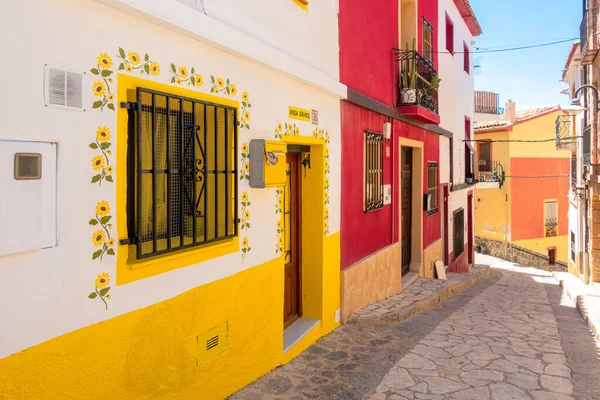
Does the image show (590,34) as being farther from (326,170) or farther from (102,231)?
(102,231)

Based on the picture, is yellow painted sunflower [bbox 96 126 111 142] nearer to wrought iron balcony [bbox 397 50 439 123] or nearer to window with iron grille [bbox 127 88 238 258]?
window with iron grille [bbox 127 88 238 258]

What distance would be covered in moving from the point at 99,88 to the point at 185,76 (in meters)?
0.86

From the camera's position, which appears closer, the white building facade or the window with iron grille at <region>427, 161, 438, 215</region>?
the white building facade

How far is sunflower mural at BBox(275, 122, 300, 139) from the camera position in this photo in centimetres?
511

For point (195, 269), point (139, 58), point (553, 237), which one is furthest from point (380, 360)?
point (553, 237)

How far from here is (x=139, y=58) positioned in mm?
3309

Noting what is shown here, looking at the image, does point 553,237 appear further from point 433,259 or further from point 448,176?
point 433,259

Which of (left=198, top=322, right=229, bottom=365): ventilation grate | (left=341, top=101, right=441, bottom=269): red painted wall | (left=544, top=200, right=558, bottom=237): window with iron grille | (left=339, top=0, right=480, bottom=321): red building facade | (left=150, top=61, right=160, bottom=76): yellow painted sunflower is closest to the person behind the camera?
(left=150, top=61, right=160, bottom=76): yellow painted sunflower

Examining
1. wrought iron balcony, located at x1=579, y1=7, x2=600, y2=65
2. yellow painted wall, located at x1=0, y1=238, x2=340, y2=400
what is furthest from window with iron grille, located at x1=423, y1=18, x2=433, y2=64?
yellow painted wall, located at x1=0, y1=238, x2=340, y2=400

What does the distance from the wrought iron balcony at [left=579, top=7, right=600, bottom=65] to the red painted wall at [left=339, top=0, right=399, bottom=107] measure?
8.38 metres

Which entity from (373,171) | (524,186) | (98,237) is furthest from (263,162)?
(524,186)

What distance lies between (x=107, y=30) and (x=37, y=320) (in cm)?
180

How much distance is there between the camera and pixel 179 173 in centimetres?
368

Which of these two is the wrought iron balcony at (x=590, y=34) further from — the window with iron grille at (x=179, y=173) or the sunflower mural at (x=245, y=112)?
the window with iron grille at (x=179, y=173)
